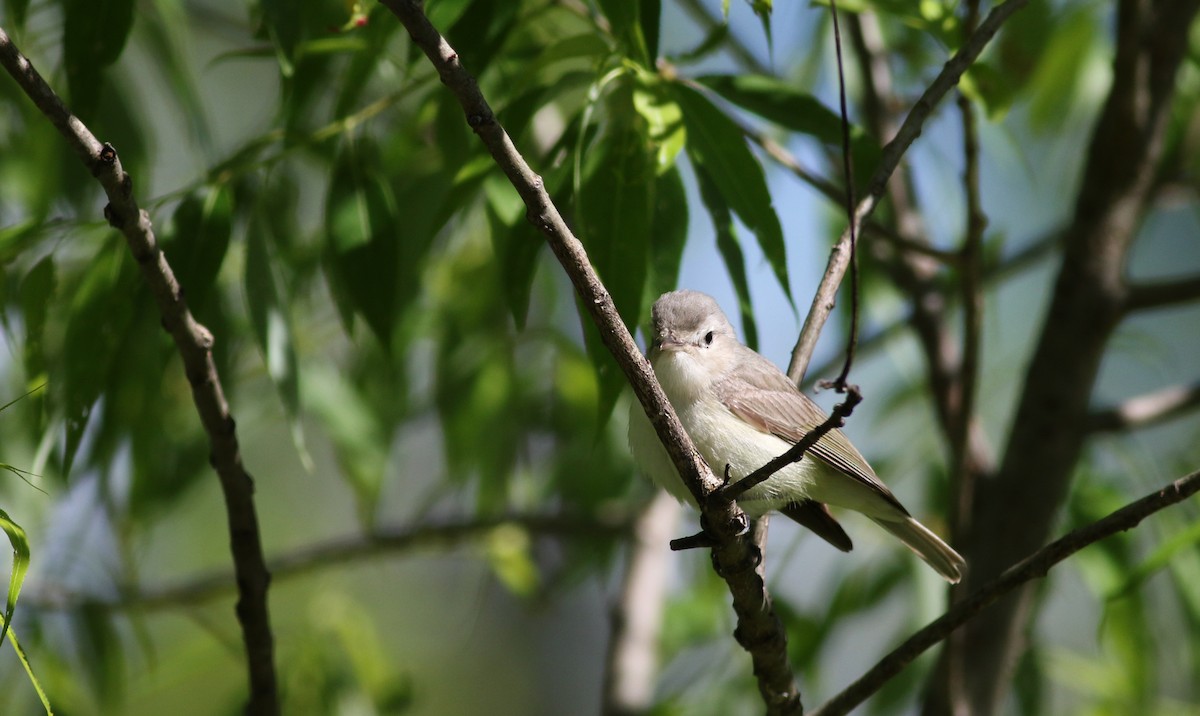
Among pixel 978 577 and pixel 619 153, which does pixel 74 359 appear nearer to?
pixel 619 153

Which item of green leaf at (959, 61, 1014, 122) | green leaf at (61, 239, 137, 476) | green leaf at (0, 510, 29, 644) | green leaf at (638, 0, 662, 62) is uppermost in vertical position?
green leaf at (959, 61, 1014, 122)

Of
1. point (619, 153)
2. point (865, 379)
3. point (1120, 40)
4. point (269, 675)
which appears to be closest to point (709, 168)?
point (619, 153)

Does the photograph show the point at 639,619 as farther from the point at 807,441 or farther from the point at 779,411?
the point at 807,441

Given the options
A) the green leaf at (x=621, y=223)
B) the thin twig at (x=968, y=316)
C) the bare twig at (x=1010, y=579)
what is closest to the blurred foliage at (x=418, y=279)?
the green leaf at (x=621, y=223)

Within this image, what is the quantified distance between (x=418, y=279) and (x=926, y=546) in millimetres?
1530

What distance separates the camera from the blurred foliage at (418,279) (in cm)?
214

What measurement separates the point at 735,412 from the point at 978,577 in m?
0.98

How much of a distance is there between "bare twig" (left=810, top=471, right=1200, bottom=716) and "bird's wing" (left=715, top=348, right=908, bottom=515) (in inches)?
33.1

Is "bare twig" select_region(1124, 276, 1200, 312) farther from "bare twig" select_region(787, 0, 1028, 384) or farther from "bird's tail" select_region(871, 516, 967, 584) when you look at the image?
"bare twig" select_region(787, 0, 1028, 384)

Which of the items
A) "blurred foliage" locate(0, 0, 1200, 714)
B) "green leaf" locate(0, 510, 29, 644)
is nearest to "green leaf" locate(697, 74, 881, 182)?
"blurred foliage" locate(0, 0, 1200, 714)

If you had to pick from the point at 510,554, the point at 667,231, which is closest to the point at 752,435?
the point at 667,231

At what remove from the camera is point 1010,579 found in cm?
176

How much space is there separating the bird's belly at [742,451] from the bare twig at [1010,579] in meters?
0.65

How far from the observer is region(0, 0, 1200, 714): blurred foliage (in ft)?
7.02
